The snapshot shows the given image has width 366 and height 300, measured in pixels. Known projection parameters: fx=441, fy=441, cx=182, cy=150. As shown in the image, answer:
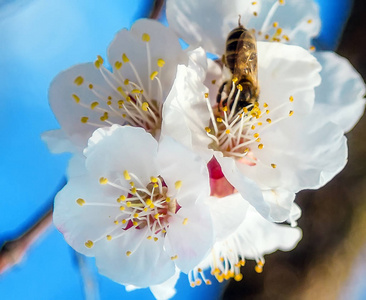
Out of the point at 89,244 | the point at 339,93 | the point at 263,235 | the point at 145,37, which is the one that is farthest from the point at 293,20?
the point at 89,244

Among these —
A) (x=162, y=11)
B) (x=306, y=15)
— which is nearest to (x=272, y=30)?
(x=306, y=15)

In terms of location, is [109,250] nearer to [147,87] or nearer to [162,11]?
[147,87]

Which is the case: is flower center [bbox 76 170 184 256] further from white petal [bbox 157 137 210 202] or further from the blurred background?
the blurred background

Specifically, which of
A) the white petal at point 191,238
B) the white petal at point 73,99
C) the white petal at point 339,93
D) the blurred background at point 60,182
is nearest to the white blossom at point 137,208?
the white petal at point 191,238

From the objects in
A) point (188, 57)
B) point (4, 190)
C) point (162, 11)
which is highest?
point (188, 57)

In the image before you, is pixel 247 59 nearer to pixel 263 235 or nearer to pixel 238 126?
pixel 238 126
